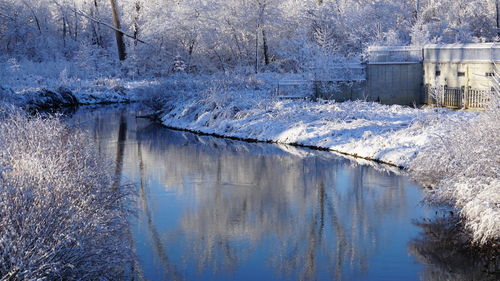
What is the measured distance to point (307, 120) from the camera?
76.0 ft

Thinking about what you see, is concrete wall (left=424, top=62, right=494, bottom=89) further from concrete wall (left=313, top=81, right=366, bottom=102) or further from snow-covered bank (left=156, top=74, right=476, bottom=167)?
concrete wall (left=313, top=81, right=366, bottom=102)

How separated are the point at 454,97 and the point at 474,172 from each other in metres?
14.7

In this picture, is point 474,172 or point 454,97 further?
point 454,97

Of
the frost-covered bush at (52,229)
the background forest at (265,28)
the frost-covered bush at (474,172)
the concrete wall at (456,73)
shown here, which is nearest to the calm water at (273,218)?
the frost-covered bush at (474,172)

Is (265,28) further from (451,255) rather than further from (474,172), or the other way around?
(451,255)

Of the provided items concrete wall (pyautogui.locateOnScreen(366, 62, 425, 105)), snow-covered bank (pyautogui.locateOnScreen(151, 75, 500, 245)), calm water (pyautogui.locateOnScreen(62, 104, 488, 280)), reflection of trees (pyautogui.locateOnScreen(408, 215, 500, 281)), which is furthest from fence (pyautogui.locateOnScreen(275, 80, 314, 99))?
reflection of trees (pyautogui.locateOnScreen(408, 215, 500, 281))

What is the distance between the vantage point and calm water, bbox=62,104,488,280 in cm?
1024

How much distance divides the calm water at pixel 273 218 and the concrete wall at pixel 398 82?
7.90 m

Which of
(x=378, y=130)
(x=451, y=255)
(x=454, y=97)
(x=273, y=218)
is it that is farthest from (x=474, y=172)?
(x=454, y=97)

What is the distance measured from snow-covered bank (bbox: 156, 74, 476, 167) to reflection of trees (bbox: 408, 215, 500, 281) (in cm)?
537

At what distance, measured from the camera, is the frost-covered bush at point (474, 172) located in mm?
10367

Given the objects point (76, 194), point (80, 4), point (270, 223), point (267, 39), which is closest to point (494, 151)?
point (270, 223)

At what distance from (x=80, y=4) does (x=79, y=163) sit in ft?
181

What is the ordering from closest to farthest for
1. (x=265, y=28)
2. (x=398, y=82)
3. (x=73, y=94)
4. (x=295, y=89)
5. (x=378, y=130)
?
1. (x=378, y=130)
2. (x=398, y=82)
3. (x=295, y=89)
4. (x=73, y=94)
5. (x=265, y=28)
